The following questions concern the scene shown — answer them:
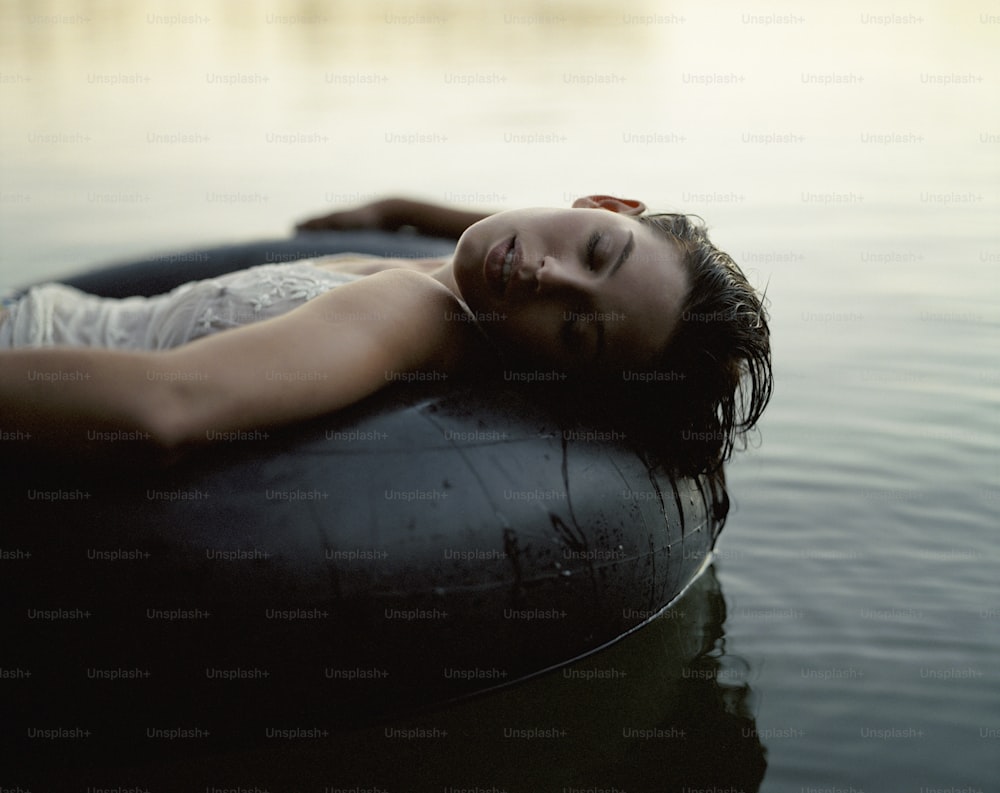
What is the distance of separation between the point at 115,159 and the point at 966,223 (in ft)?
15.4

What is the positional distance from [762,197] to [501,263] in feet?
13.9

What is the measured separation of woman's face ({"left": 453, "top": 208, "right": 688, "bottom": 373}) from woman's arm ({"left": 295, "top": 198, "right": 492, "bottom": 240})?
110cm

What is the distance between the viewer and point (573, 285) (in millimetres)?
2023

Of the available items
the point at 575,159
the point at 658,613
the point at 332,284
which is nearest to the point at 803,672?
the point at 658,613

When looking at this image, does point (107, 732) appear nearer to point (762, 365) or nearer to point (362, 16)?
point (762, 365)

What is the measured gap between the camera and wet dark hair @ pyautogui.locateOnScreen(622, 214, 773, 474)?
216 centimetres

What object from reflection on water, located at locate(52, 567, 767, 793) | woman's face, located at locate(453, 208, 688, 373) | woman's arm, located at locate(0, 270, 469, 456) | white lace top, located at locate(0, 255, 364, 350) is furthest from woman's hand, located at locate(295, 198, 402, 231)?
reflection on water, located at locate(52, 567, 767, 793)

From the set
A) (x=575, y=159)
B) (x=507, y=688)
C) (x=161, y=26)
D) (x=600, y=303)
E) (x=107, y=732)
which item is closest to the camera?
(x=107, y=732)

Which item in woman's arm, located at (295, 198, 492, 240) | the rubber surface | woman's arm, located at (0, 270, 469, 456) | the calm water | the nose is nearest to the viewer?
woman's arm, located at (0, 270, 469, 456)

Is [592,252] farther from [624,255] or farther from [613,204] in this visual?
[613,204]

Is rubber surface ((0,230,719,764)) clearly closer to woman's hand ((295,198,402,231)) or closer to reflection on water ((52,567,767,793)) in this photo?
reflection on water ((52,567,767,793))

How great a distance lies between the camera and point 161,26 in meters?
12.8

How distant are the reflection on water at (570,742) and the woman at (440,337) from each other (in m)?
0.46

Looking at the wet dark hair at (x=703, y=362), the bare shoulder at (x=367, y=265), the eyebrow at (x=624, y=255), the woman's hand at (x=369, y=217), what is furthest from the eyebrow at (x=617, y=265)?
the woman's hand at (x=369, y=217)
